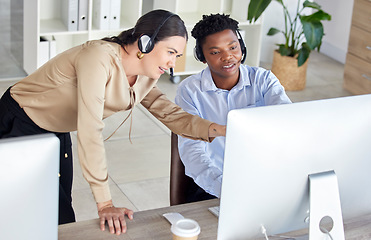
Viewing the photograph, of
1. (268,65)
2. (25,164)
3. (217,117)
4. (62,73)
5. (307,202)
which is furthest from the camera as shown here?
(268,65)

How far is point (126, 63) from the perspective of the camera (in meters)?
2.04

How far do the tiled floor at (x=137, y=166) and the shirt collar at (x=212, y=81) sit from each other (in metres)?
1.18

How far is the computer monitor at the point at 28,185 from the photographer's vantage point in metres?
1.37

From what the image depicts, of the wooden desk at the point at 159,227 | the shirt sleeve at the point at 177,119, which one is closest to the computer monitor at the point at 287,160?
the wooden desk at the point at 159,227

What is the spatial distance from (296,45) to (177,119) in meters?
3.26

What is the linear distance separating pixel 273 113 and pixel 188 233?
1.26ft

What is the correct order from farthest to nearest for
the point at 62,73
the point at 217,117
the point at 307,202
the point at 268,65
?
1. the point at 268,65
2. the point at 217,117
3. the point at 62,73
4. the point at 307,202

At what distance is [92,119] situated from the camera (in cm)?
185

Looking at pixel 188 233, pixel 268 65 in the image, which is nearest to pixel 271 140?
pixel 188 233

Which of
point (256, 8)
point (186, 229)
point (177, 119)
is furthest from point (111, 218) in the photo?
point (256, 8)

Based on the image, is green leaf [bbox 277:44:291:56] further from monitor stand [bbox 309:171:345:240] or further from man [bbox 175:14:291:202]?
monitor stand [bbox 309:171:345:240]

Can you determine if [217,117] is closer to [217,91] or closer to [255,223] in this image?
[217,91]

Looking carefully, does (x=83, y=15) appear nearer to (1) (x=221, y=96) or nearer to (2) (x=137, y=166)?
(2) (x=137, y=166)

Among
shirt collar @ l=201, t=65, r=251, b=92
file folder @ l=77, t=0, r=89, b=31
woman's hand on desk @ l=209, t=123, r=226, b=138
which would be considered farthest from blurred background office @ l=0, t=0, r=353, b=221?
woman's hand on desk @ l=209, t=123, r=226, b=138
